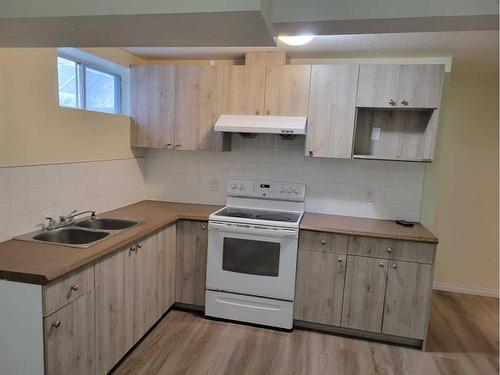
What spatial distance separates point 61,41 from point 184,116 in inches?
59.2

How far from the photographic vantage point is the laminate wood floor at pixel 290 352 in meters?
2.41

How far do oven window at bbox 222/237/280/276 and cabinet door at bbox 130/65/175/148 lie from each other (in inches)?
44.8

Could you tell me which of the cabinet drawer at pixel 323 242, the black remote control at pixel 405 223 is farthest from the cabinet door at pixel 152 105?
the black remote control at pixel 405 223

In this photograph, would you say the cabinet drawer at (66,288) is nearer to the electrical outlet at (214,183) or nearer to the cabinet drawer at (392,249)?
the electrical outlet at (214,183)

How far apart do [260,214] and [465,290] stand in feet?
8.54

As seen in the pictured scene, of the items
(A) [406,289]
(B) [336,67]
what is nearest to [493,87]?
(B) [336,67]

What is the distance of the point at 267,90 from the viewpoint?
9.75 feet

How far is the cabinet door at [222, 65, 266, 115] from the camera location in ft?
9.79

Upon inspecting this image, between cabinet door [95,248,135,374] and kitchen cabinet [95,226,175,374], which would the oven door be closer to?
kitchen cabinet [95,226,175,374]

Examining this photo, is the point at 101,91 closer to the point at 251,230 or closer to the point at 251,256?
the point at 251,230

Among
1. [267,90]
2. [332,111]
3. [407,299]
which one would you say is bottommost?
[407,299]

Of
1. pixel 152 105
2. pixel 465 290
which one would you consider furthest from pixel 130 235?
pixel 465 290

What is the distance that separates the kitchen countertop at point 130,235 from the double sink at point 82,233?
3.1 inches

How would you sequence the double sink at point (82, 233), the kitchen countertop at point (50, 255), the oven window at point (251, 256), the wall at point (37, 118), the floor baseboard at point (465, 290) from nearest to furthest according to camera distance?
the kitchen countertop at point (50, 255)
the wall at point (37, 118)
the double sink at point (82, 233)
the oven window at point (251, 256)
the floor baseboard at point (465, 290)
